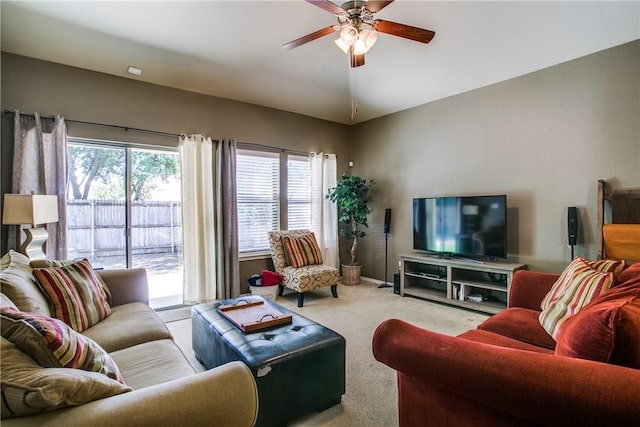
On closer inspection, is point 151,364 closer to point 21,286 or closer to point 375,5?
point 21,286

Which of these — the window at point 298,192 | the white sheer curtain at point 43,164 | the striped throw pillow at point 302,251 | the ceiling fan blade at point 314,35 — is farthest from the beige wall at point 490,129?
the ceiling fan blade at point 314,35

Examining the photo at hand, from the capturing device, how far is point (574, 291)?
1.74 metres

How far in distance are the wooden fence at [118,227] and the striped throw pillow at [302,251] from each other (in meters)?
1.44

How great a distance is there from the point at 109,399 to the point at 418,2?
3430 mm

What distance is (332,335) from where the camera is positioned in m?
1.98

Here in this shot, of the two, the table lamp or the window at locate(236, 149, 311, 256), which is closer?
the table lamp

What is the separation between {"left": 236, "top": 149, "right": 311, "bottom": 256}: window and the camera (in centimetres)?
454

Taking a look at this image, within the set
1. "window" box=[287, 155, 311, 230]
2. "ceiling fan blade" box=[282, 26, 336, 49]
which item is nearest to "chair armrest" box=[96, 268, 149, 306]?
"ceiling fan blade" box=[282, 26, 336, 49]

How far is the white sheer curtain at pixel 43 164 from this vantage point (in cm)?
293

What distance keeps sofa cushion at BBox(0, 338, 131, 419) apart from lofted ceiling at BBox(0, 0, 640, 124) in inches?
112

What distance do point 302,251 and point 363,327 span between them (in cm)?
153

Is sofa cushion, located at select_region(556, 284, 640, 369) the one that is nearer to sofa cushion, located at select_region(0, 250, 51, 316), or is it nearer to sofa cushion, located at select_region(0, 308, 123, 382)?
sofa cushion, located at select_region(0, 308, 123, 382)

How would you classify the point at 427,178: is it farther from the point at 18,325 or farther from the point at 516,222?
the point at 18,325

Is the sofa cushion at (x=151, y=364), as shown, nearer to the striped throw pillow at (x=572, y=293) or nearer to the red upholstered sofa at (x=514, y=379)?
the red upholstered sofa at (x=514, y=379)
